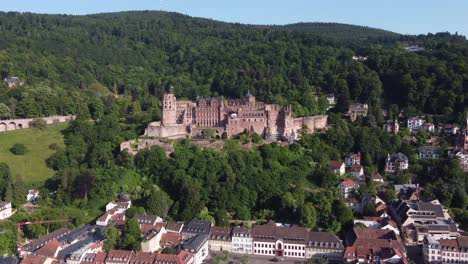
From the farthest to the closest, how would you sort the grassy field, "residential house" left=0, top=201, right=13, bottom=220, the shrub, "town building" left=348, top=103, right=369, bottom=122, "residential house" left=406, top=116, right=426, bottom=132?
"town building" left=348, top=103, right=369, bottom=122
"residential house" left=406, top=116, right=426, bottom=132
the shrub
the grassy field
"residential house" left=0, top=201, right=13, bottom=220

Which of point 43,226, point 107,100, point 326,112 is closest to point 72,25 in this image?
point 107,100

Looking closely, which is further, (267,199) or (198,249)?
(267,199)

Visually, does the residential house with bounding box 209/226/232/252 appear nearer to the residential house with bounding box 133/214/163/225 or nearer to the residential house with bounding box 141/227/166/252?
the residential house with bounding box 141/227/166/252

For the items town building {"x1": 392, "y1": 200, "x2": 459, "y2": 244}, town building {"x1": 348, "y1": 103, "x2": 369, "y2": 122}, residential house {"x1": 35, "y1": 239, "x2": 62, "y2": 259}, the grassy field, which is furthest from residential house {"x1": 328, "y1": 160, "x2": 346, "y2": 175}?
the grassy field

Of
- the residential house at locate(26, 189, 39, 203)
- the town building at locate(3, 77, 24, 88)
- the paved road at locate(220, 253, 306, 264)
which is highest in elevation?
the town building at locate(3, 77, 24, 88)

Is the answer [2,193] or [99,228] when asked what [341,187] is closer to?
[99,228]

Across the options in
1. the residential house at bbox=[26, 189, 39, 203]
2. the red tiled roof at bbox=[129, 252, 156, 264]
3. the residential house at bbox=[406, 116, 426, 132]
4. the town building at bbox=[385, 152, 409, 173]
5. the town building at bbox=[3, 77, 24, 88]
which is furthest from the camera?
the town building at bbox=[3, 77, 24, 88]
